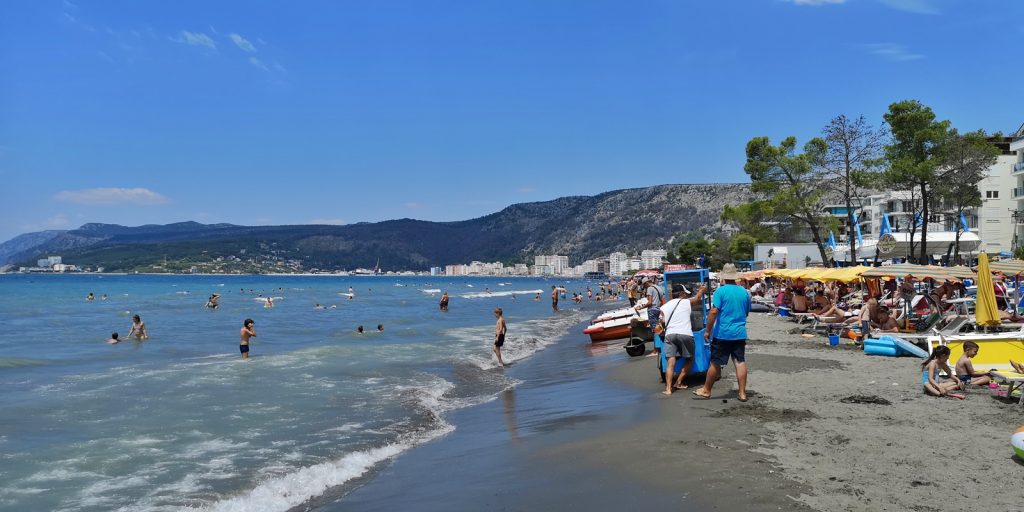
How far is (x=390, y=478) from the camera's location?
6.83m

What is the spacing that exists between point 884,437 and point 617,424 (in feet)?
8.90

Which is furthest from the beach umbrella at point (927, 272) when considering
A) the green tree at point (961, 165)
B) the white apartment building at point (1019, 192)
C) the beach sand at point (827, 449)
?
the white apartment building at point (1019, 192)

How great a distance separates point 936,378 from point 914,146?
2469 cm

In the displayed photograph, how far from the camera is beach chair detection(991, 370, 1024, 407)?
25.7ft

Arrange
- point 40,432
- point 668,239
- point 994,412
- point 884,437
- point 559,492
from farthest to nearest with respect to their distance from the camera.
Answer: point 668,239, point 40,432, point 994,412, point 884,437, point 559,492

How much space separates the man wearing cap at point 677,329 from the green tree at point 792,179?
1078 inches

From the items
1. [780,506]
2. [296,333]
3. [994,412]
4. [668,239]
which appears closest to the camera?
[780,506]

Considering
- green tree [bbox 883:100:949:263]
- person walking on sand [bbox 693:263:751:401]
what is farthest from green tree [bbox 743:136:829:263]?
person walking on sand [bbox 693:263:751:401]

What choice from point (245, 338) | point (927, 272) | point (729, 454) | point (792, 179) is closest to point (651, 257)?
point (792, 179)

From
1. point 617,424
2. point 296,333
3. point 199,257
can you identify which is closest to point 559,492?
point 617,424

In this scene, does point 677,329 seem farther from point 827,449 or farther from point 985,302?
point 985,302

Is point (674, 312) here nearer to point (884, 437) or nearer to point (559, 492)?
point (884, 437)

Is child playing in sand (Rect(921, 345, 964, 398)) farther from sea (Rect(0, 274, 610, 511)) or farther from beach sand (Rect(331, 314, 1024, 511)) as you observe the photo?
sea (Rect(0, 274, 610, 511))

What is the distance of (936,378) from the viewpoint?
8781 millimetres
